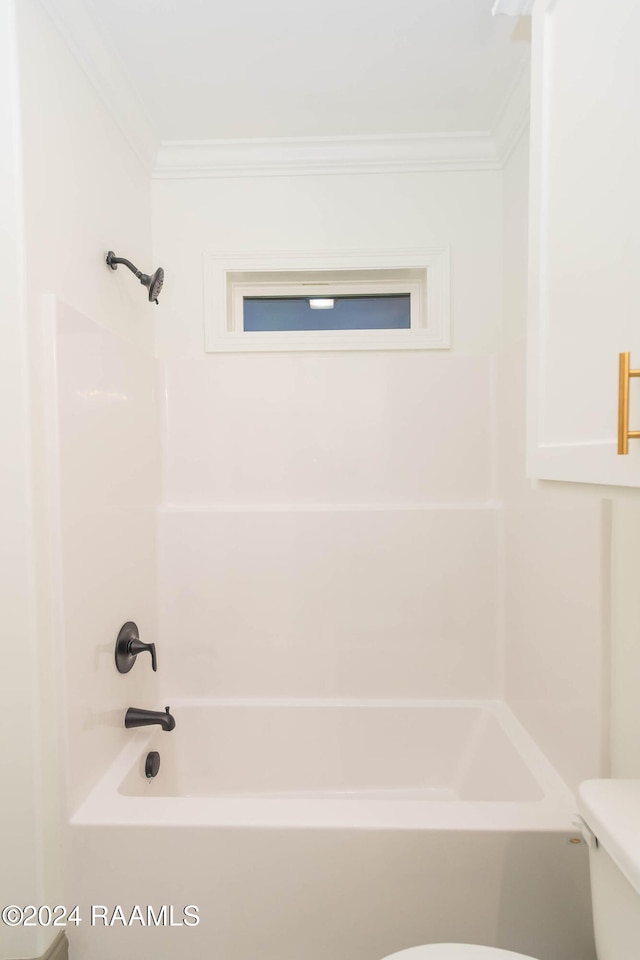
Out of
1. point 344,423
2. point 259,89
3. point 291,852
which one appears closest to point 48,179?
point 259,89

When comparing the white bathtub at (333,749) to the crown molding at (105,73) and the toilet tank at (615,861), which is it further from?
the crown molding at (105,73)

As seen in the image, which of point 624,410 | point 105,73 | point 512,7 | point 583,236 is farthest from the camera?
point 105,73

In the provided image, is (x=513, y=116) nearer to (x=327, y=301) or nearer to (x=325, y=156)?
(x=325, y=156)

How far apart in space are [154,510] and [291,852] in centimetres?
123

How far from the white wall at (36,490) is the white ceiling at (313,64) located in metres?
0.29

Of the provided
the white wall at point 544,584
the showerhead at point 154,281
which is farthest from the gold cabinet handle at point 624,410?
the showerhead at point 154,281

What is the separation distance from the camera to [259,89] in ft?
5.68

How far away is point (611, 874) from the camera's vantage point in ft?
3.03

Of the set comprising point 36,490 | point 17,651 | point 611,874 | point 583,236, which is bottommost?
point 611,874

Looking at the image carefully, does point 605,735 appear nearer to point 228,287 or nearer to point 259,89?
point 228,287

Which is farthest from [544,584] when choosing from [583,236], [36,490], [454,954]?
[36,490]

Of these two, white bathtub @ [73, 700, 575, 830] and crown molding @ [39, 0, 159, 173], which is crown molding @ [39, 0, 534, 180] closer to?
crown molding @ [39, 0, 159, 173]

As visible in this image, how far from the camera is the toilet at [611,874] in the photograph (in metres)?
0.84

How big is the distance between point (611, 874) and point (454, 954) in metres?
0.31
